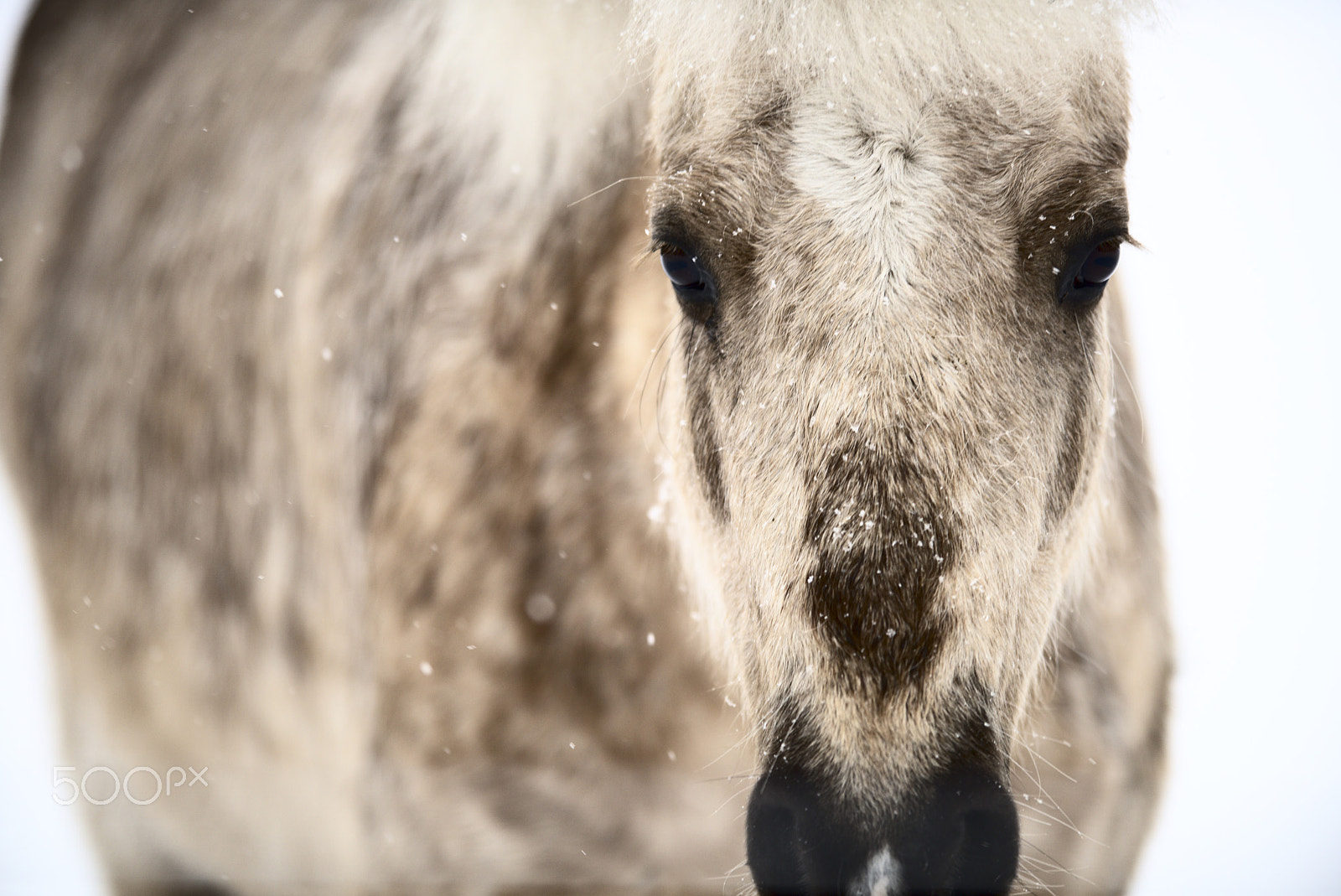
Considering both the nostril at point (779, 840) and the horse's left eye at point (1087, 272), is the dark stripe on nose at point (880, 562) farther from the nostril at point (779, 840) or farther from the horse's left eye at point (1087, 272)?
the horse's left eye at point (1087, 272)

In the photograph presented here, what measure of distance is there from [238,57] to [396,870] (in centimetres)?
99

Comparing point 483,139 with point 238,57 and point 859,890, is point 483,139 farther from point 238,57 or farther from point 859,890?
point 859,890

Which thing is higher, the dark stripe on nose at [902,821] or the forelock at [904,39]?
the forelock at [904,39]

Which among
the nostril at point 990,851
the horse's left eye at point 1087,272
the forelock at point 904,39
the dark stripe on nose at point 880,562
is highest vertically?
the forelock at point 904,39

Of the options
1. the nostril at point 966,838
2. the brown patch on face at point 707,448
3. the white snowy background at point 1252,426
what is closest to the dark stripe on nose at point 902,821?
the nostril at point 966,838

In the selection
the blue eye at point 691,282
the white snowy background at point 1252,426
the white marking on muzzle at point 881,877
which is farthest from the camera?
the white snowy background at point 1252,426

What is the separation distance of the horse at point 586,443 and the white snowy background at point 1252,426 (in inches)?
2.5

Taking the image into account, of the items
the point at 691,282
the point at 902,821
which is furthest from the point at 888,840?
the point at 691,282

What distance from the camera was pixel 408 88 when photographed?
1.09 m

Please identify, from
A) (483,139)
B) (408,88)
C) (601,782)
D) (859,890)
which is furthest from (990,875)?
(408,88)

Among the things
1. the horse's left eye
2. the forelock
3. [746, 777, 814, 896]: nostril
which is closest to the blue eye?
the forelock

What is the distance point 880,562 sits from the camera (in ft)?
2.07

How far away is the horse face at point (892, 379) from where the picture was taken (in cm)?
64

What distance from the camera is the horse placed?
2.15 feet
